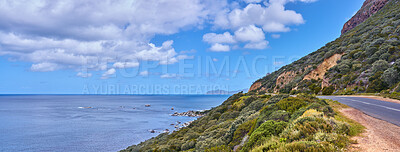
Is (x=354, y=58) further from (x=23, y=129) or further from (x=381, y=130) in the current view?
(x=23, y=129)

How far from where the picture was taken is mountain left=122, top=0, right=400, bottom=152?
6.77 m

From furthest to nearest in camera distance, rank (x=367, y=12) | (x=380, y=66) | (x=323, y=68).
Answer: (x=367, y=12), (x=323, y=68), (x=380, y=66)

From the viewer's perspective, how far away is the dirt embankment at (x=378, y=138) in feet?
18.2

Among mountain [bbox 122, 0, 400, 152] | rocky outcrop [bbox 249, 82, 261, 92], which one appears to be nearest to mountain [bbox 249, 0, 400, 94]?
mountain [bbox 122, 0, 400, 152]

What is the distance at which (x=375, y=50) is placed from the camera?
28469 millimetres

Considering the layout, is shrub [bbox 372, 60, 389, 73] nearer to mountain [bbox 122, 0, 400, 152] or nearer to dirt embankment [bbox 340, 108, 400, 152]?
mountain [bbox 122, 0, 400, 152]

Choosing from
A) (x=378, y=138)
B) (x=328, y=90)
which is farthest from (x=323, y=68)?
(x=378, y=138)

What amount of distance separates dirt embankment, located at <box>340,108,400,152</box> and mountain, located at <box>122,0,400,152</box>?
0.29 m

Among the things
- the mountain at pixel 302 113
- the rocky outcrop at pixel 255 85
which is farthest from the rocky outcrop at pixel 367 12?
the rocky outcrop at pixel 255 85

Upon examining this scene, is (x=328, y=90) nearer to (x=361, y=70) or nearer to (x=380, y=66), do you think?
(x=361, y=70)

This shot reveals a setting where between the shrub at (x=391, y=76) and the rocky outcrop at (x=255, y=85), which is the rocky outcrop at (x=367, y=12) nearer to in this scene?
the rocky outcrop at (x=255, y=85)

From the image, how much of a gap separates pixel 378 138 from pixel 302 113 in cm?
343

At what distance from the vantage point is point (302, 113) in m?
9.62

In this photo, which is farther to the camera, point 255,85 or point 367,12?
point 367,12
